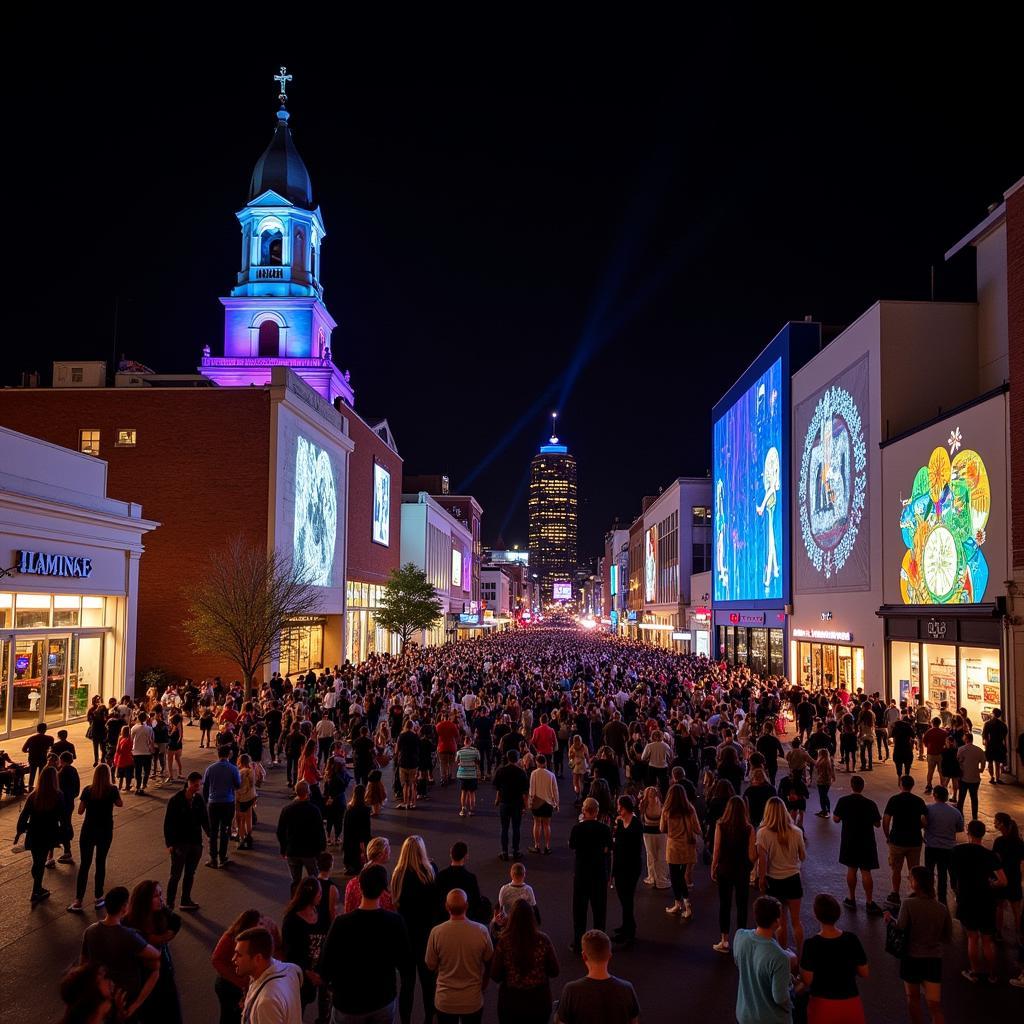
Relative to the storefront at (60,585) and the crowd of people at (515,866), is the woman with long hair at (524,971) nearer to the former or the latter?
the crowd of people at (515,866)

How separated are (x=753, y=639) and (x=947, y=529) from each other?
27.9 metres

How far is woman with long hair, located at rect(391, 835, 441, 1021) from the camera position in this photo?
7.09m

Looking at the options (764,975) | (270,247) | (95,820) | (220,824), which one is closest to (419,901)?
(764,975)

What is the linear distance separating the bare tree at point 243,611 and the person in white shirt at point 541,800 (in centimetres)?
1701

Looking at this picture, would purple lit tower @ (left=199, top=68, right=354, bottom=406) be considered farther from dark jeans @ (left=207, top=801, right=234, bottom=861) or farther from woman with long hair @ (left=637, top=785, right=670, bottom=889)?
woman with long hair @ (left=637, top=785, right=670, bottom=889)

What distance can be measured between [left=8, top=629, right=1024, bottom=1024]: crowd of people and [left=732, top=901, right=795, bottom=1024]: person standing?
1 cm

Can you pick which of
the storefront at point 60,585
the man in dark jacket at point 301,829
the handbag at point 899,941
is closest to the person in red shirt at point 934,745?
the handbag at point 899,941

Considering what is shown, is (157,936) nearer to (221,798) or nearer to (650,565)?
(221,798)

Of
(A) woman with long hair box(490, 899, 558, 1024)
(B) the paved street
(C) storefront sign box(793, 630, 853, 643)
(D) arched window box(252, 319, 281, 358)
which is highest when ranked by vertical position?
(D) arched window box(252, 319, 281, 358)

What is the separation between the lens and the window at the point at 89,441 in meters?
36.2

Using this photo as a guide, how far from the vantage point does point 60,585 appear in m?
24.1

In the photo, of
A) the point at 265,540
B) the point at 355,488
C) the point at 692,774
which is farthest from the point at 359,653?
the point at 692,774

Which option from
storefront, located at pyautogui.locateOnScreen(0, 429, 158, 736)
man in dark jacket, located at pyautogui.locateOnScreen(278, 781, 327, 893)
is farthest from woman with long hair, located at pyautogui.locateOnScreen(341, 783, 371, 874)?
storefront, located at pyautogui.locateOnScreen(0, 429, 158, 736)

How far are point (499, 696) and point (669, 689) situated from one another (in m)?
6.35
